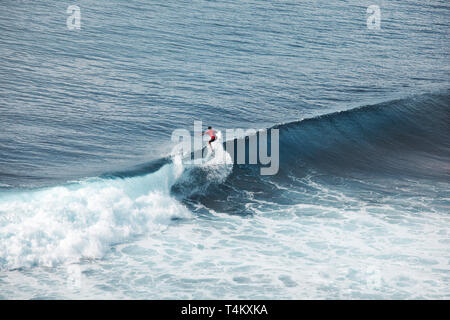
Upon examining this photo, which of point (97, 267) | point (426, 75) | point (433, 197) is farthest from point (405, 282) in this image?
point (426, 75)

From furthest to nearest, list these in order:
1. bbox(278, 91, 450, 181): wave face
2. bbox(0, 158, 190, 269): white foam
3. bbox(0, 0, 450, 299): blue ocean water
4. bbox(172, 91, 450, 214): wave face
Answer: bbox(278, 91, 450, 181): wave face → bbox(172, 91, 450, 214): wave face → bbox(0, 158, 190, 269): white foam → bbox(0, 0, 450, 299): blue ocean water

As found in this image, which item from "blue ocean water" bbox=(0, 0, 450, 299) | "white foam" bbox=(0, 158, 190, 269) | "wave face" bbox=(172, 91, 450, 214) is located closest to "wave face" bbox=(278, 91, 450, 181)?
"wave face" bbox=(172, 91, 450, 214)

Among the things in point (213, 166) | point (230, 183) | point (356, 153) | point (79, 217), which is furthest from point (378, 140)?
point (79, 217)

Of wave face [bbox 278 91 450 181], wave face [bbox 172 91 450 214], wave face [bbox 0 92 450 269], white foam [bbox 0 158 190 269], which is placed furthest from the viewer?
wave face [bbox 278 91 450 181]

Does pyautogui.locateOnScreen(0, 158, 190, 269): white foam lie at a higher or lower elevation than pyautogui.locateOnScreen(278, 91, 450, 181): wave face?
lower

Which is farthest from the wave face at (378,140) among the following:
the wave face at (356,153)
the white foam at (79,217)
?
the white foam at (79,217)

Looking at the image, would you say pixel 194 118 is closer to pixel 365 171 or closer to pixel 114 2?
pixel 365 171

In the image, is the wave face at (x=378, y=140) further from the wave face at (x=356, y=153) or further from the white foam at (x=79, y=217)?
the white foam at (x=79, y=217)

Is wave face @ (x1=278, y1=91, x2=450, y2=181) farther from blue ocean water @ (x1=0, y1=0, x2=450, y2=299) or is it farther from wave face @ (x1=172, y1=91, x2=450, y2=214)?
blue ocean water @ (x1=0, y1=0, x2=450, y2=299)
